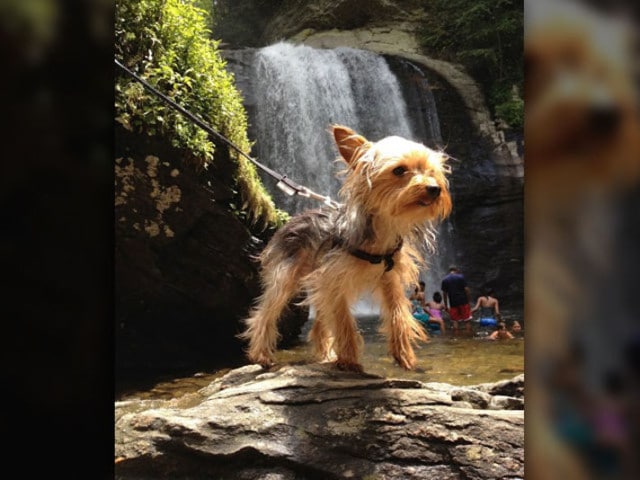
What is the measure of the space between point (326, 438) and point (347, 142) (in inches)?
56.1

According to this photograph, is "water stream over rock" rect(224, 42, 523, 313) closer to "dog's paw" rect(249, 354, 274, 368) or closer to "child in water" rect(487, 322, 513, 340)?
"child in water" rect(487, 322, 513, 340)

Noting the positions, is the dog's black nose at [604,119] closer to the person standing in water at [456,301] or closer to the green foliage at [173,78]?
the green foliage at [173,78]

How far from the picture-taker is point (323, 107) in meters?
10.2

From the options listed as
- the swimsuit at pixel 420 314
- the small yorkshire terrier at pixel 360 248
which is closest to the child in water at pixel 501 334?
the swimsuit at pixel 420 314

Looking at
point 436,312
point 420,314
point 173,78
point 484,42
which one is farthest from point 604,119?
point 484,42

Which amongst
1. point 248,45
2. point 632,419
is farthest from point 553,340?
point 248,45

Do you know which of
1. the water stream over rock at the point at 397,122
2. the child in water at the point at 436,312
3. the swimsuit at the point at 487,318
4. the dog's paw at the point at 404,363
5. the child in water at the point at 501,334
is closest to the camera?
the dog's paw at the point at 404,363

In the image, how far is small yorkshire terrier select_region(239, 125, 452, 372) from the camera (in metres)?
2.35

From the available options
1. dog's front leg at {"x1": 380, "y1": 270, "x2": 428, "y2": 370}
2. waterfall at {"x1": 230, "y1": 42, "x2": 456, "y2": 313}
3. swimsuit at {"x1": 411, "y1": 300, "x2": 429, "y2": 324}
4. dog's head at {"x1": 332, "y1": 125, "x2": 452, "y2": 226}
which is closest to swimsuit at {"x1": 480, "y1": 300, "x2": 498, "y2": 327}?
swimsuit at {"x1": 411, "y1": 300, "x2": 429, "y2": 324}

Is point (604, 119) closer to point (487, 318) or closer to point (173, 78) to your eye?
point (173, 78)

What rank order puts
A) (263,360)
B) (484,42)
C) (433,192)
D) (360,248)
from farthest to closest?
(484,42) → (263,360) → (360,248) → (433,192)

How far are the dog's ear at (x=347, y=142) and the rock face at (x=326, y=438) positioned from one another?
3.76 feet

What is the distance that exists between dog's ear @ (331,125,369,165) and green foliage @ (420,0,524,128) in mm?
7679

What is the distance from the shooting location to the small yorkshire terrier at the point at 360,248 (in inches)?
92.4
